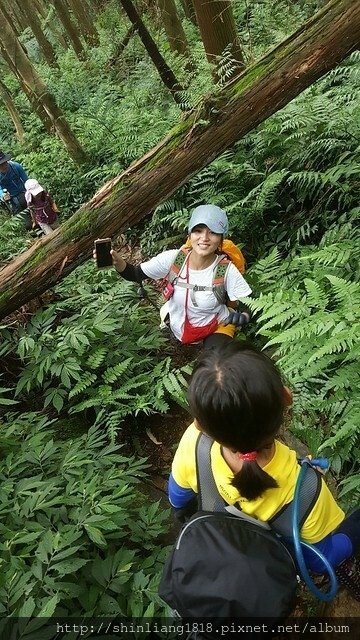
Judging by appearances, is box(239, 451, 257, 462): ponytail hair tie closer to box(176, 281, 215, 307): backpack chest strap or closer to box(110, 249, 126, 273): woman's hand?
box(176, 281, 215, 307): backpack chest strap

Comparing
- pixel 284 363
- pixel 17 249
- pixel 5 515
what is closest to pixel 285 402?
pixel 284 363

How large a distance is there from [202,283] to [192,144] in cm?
167

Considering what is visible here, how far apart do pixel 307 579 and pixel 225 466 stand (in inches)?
21.0

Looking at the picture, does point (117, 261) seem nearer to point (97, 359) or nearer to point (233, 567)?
point (97, 359)

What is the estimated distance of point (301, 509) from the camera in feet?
6.28

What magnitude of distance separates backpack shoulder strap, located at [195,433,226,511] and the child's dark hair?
0.66 ft

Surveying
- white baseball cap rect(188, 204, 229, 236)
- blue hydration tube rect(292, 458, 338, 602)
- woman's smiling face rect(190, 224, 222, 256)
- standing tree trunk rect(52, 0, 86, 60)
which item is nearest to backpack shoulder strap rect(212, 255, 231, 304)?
woman's smiling face rect(190, 224, 222, 256)

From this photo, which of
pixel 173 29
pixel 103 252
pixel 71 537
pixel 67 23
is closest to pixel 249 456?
pixel 71 537

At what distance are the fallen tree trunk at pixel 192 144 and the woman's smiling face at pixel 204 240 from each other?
1.25 meters

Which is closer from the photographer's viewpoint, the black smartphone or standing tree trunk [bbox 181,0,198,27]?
the black smartphone

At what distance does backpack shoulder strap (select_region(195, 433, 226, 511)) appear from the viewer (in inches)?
79.0

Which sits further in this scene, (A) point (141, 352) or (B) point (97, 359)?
(A) point (141, 352)

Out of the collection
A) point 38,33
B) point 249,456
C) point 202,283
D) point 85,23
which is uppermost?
point 38,33

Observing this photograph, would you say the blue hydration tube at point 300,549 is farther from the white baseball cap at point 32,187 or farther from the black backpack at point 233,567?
the white baseball cap at point 32,187
